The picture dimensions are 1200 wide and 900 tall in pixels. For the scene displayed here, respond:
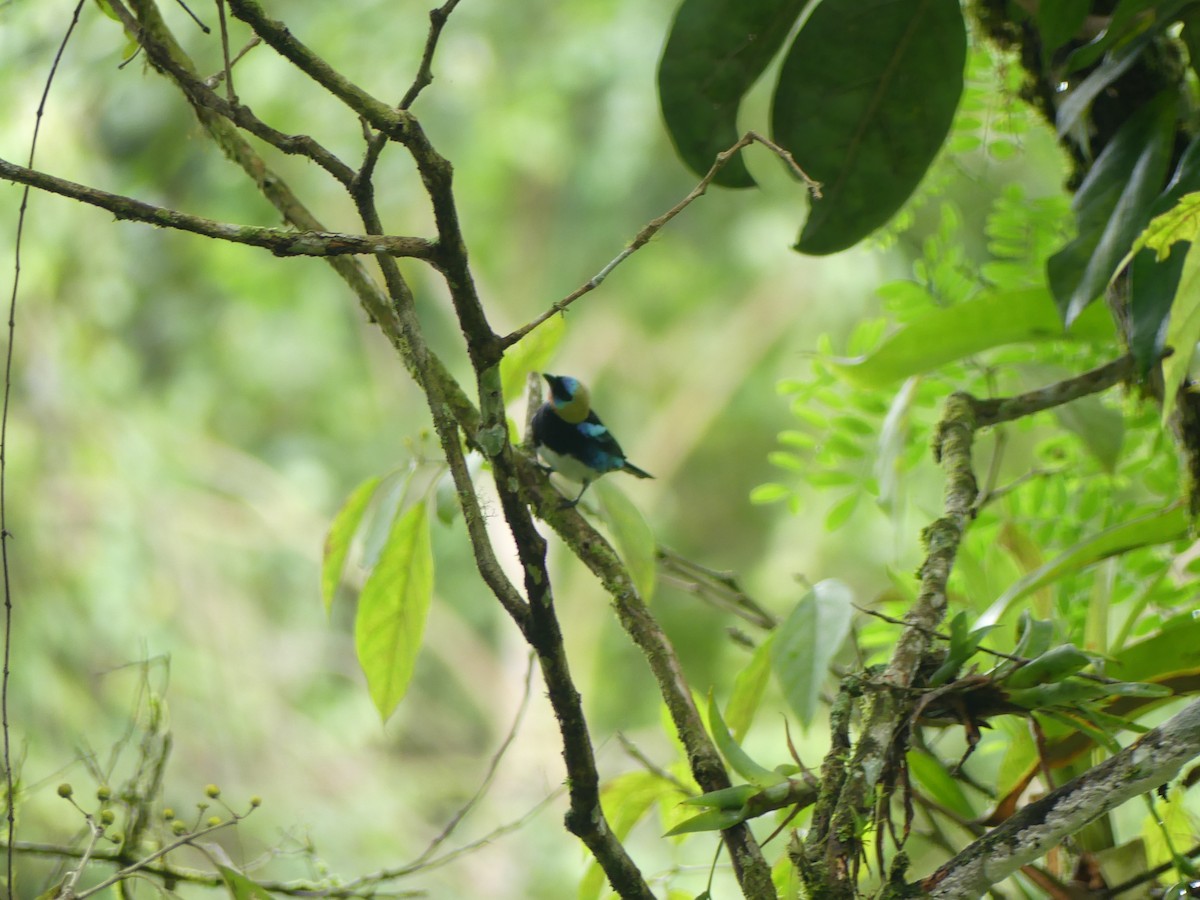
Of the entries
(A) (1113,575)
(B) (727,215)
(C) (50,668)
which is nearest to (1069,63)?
(A) (1113,575)

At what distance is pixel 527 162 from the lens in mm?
6543

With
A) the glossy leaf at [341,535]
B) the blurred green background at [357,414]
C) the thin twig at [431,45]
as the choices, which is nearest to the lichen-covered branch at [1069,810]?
the thin twig at [431,45]

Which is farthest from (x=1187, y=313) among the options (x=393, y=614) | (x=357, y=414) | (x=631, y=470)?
(x=357, y=414)

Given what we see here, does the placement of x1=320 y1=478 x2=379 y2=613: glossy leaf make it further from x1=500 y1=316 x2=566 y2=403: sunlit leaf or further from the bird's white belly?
the bird's white belly

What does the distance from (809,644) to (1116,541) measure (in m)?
0.36

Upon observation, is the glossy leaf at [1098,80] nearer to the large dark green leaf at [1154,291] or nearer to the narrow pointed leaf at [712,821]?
the large dark green leaf at [1154,291]

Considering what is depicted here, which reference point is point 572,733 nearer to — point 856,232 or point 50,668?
point 856,232

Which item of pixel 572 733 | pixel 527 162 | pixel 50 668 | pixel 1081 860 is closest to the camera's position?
pixel 572 733

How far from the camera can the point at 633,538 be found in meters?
1.04

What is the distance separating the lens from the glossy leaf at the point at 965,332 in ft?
3.91

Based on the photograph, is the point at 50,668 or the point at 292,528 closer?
the point at 50,668

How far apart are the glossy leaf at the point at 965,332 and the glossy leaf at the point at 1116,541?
263 millimetres

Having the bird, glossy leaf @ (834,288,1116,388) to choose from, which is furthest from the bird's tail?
glossy leaf @ (834,288,1116,388)

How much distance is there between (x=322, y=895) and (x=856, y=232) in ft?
2.85
